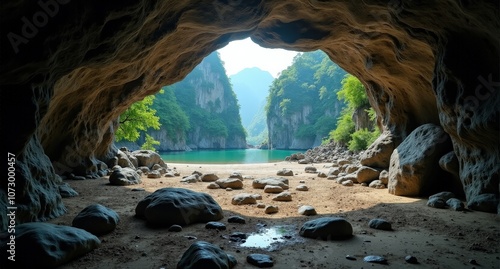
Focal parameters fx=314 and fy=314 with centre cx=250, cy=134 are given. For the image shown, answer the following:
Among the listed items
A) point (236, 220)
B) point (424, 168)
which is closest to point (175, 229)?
point (236, 220)

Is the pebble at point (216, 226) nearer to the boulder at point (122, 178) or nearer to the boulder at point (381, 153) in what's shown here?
the boulder at point (122, 178)

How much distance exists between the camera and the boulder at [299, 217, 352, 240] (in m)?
4.67

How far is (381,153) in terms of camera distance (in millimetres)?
11109

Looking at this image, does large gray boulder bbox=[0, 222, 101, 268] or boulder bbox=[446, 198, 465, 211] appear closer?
large gray boulder bbox=[0, 222, 101, 268]

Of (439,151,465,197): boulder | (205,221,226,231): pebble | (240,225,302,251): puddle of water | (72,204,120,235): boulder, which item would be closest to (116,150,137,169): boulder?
(72,204,120,235): boulder

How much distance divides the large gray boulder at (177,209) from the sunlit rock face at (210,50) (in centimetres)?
188

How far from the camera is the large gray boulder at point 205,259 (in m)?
3.22

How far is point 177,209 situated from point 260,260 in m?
2.27

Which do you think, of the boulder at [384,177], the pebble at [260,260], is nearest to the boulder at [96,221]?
the pebble at [260,260]

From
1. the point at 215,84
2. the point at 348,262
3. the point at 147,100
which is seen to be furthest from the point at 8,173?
the point at 215,84

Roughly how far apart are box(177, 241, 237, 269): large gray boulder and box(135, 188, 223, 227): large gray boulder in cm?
190

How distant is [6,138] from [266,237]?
171 inches

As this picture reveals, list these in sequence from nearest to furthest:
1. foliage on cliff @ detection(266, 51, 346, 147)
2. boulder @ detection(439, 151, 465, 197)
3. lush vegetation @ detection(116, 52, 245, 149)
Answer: boulder @ detection(439, 151, 465, 197) < lush vegetation @ detection(116, 52, 245, 149) < foliage on cliff @ detection(266, 51, 346, 147)

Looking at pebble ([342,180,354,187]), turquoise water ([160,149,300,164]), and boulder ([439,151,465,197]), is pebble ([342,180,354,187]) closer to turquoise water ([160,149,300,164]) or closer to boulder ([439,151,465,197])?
boulder ([439,151,465,197])
